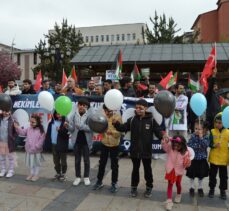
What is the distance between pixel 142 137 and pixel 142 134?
5cm

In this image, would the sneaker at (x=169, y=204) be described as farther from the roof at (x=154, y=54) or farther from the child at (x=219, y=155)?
the roof at (x=154, y=54)

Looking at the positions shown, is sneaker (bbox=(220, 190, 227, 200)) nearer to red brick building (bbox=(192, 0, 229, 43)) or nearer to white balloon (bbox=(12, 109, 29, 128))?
white balloon (bbox=(12, 109, 29, 128))

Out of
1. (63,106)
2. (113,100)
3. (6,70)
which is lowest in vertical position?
(63,106)

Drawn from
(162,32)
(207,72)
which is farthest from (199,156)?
(162,32)

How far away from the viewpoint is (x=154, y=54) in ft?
59.0

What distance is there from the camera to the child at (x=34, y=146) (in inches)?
258

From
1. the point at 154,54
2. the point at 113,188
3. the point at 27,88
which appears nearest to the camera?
the point at 113,188

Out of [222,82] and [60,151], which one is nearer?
[60,151]

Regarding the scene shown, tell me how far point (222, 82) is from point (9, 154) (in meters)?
14.3

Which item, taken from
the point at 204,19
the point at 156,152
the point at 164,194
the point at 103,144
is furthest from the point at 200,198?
the point at 204,19

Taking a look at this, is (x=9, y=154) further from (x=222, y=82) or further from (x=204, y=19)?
(x=204, y=19)

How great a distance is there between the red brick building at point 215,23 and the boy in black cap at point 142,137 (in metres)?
45.1

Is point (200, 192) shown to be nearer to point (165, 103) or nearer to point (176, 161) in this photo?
point (176, 161)

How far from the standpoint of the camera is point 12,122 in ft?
22.4
